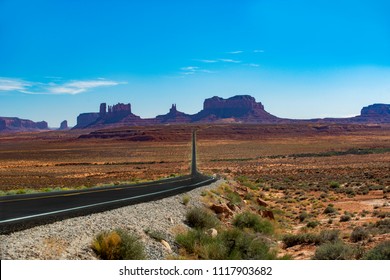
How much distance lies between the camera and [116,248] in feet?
30.5

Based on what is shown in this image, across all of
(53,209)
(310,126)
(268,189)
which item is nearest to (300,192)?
(268,189)

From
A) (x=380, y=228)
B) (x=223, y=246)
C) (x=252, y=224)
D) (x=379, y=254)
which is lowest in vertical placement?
(x=380, y=228)

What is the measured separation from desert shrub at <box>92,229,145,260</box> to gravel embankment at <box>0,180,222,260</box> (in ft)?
0.66

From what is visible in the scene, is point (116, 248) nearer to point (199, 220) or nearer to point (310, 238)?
point (199, 220)

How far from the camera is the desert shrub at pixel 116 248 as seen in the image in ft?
30.2

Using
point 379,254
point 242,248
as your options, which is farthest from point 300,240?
point 242,248

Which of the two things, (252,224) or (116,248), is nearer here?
(116,248)

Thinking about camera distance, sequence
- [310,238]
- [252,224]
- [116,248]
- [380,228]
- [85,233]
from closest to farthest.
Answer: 1. [116,248]
2. [85,233]
3. [310,238]
4. [252,224]
5. [380,228]

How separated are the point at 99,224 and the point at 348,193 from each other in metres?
28.3

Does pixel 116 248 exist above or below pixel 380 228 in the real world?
above

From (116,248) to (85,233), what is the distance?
1.46 m

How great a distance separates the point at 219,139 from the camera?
16788 cm

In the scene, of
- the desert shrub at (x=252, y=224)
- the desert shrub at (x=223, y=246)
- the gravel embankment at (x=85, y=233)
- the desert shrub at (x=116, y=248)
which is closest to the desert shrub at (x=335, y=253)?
the desert shrub at (x=223, y=246)

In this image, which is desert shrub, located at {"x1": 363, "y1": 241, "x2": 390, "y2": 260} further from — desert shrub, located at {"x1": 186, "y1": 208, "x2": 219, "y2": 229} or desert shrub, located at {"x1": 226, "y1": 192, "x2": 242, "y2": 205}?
desert shrub, located at {"x1": 226, "y1": 192, "x2": 242, "y2": 205}
